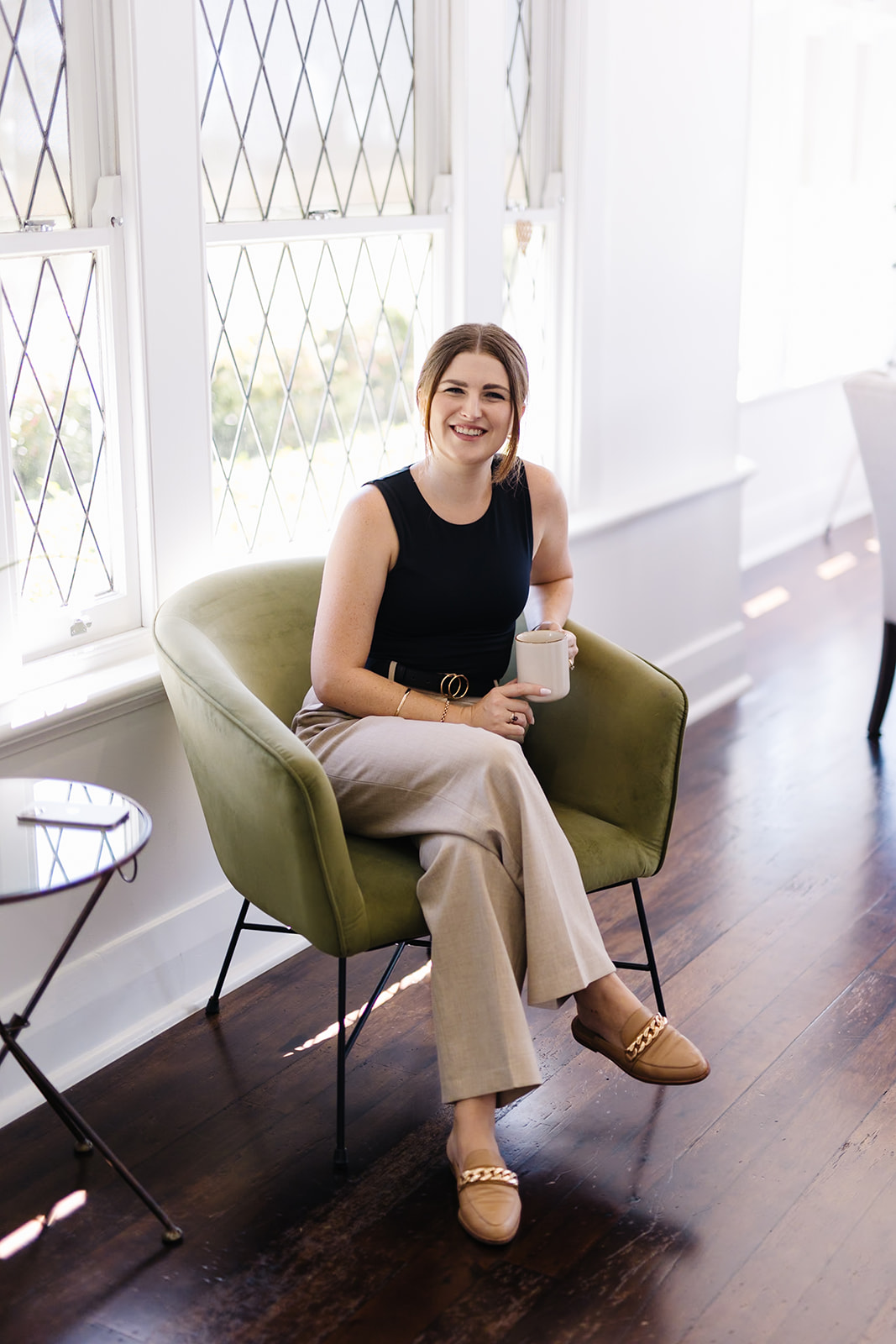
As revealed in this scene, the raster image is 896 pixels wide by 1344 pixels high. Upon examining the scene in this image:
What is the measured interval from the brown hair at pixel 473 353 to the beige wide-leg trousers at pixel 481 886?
0.58 m

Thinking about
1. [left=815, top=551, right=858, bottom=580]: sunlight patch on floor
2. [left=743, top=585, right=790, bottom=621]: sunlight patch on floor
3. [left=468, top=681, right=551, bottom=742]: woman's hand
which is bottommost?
[left=815, top=551, right=858, bottom=580]: sunlight patch on floor

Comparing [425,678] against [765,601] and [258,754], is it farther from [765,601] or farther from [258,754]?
[765,601]

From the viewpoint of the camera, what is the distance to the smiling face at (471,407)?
7.79 ft

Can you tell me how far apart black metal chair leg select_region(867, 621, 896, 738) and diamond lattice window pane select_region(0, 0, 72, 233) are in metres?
2.60

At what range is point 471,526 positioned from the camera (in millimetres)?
2457

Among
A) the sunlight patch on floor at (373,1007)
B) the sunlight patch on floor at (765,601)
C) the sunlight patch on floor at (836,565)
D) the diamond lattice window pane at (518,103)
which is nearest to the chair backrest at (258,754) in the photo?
the sunlight patch on floor at (373,1007)

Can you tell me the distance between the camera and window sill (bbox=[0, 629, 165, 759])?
229 centimetres

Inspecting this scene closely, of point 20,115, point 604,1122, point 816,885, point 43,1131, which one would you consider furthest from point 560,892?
point 20,115

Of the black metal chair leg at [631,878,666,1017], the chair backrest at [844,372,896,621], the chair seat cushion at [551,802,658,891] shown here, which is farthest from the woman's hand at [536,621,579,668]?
the chair backrest at [844,372,896,621]

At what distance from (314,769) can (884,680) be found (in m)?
2.49

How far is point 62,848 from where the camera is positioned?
1863mm

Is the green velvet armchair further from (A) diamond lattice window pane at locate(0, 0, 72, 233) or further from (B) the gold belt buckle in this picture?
(A) diamond lattice window pane at locate(0, 0, 72, 233)

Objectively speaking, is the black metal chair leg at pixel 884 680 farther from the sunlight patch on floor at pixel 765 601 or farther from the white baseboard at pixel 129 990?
the white baseboard at pixel 129 990

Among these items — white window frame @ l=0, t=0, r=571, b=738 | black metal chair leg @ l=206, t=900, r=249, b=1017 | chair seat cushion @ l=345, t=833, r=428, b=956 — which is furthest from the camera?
black metal chair leg @ l=206, t=900, r=249, b=1017
